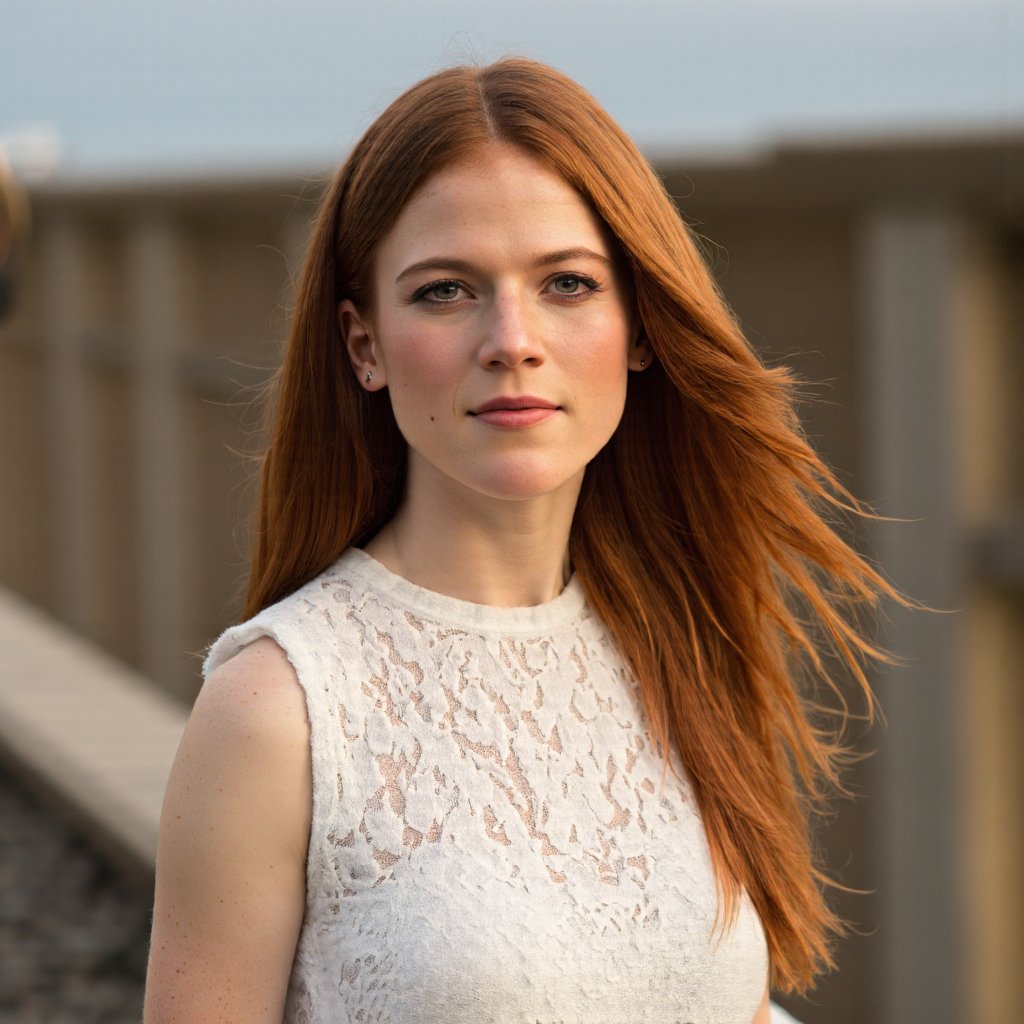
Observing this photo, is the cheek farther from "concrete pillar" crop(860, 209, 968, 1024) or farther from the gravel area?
"concrete pillar" crop(860, 209, 968, 1024)

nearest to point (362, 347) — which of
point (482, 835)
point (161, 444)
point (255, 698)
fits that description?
point (255, 698)

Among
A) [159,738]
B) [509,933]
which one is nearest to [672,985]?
[509,933]

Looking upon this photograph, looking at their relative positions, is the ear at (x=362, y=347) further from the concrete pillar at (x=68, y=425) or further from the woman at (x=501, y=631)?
the concrete pillar at (x=68, y=425)

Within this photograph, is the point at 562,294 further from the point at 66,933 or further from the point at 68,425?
the point at 68,425

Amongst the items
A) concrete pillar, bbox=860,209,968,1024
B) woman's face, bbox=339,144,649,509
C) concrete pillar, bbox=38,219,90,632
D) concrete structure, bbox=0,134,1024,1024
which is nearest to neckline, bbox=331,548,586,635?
woman's face, bbox=339,144,649,509

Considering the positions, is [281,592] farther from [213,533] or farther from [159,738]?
[213,533]

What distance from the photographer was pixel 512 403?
5.52 ft

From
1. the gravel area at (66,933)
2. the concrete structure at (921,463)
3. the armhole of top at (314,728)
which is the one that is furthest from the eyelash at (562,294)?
the concrete structure at (921,463)

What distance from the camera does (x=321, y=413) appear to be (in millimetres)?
1858

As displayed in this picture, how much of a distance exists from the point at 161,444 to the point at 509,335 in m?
11.4

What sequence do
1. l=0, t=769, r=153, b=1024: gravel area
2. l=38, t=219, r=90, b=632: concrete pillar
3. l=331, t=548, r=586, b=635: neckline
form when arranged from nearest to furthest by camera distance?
l=331, t=548, r=586, b=635: neckline < l=0, t=769, r=153, b=1024: gravel area < l=38, t=219, r=90, b=632: concrete pillar

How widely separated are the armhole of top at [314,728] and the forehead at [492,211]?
0.39m

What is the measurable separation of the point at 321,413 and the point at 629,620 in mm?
427

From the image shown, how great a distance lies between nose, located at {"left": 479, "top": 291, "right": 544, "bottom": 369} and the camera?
5.43 feet
